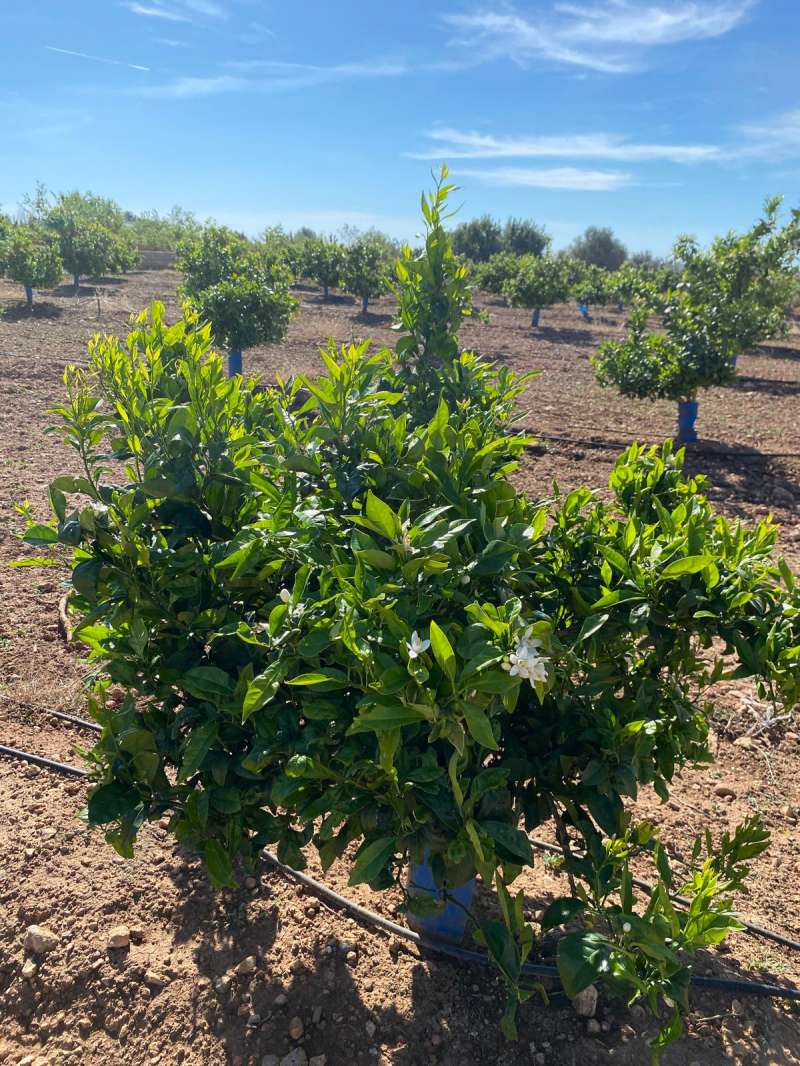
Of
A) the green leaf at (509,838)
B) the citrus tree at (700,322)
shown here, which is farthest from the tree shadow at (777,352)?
the green leaf at (509,838)

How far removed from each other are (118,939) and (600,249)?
180 feet

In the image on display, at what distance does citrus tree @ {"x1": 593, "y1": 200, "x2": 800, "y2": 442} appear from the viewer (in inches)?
329

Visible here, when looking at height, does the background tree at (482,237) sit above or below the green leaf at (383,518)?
above

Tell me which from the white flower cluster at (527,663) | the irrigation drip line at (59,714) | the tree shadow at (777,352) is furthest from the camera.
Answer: the tree shadow at (777,352)

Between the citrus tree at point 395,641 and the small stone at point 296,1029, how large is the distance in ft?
1.99

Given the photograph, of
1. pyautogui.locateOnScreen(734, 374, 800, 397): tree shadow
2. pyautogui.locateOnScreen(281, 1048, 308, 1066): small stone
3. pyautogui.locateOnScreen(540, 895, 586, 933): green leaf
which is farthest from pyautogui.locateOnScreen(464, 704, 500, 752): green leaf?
pyautogui.locateOnScreen(734, 374, 800, 397): tree shadow

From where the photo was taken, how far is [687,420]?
898cm

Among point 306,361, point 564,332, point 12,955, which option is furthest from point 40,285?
point 12,955

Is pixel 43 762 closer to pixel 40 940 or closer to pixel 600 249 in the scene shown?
pixel 40 940

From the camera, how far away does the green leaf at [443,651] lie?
1071mm

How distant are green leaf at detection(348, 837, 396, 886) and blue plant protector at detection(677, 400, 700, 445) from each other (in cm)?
846

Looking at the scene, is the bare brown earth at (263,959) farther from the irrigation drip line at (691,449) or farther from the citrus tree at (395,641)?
the irrigation drip line at (691,449)

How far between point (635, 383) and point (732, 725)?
6.00m

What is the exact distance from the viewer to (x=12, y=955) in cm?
220
